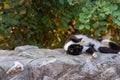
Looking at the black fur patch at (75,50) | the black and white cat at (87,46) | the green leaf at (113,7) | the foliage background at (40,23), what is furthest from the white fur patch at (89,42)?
the green leaf at (113,7)

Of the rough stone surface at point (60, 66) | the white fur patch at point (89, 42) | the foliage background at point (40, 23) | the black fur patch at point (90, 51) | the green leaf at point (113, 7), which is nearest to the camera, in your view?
the rough stone surface at point (60, 66)

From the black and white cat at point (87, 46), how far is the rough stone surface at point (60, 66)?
10 centimetres

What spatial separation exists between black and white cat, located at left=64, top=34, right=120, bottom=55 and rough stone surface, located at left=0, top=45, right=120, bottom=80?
0.10 metres

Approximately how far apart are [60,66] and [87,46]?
2.33 ft

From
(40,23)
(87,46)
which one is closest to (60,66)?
(87,46)

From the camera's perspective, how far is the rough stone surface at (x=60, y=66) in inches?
144

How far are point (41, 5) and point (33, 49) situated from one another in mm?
1608

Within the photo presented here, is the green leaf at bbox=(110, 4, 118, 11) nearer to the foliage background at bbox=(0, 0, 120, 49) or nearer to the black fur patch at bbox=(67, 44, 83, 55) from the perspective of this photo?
the black fur patch at bbox=(67, 44, 83, 55)

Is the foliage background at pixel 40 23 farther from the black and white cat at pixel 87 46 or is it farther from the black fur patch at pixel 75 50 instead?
the black fur patch at pixel 75 50

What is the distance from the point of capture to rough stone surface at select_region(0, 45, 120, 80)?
3.66m

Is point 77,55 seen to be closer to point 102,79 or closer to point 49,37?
point 102,79

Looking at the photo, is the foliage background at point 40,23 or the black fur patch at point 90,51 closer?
the black fur patch at point 90,51

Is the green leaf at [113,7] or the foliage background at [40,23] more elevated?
the green leaf at [113,7]

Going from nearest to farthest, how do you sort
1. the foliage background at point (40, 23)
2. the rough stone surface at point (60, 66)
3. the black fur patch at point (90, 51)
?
1. the rough stone surface at point (60, 66)
2. the black fur patch at point (90, 51)
3. the foliage background at point (40, 23)
